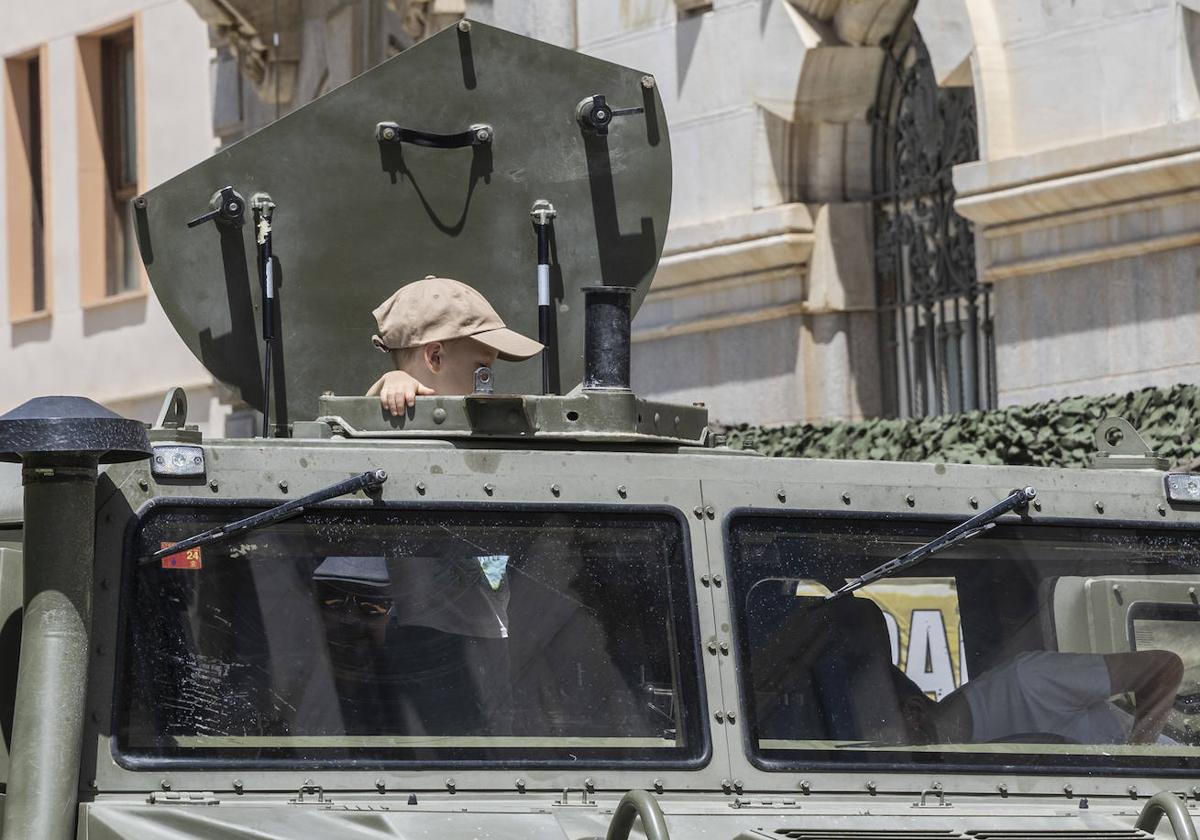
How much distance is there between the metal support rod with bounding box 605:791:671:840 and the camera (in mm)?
4090

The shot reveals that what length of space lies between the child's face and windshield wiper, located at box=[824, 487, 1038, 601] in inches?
40.1

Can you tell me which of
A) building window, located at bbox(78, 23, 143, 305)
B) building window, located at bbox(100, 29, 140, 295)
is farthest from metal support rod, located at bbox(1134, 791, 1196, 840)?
building window, located at bbox(100, 29, 140, 295)

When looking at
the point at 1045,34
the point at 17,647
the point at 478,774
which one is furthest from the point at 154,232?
the point at 1045,34

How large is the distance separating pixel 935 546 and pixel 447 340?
48.0 inches

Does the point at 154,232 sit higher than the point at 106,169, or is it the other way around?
the point at 106,169

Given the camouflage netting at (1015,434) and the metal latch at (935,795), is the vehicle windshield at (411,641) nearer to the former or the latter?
the metal latch at (935,795)

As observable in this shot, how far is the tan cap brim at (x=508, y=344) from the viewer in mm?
5492

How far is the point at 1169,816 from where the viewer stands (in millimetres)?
4305

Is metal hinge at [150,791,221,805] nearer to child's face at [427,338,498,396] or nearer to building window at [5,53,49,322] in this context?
child's face at [427,338,498,396]

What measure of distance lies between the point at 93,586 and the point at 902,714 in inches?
66.0

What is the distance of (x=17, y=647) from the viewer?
187 inches

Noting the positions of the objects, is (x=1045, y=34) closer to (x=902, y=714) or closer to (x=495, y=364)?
(x=495, y=364)

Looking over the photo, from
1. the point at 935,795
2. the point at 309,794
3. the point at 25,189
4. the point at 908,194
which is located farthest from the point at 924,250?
→ the point at 25,189

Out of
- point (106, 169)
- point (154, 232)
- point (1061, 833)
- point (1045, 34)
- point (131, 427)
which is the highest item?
point (106, 169)
